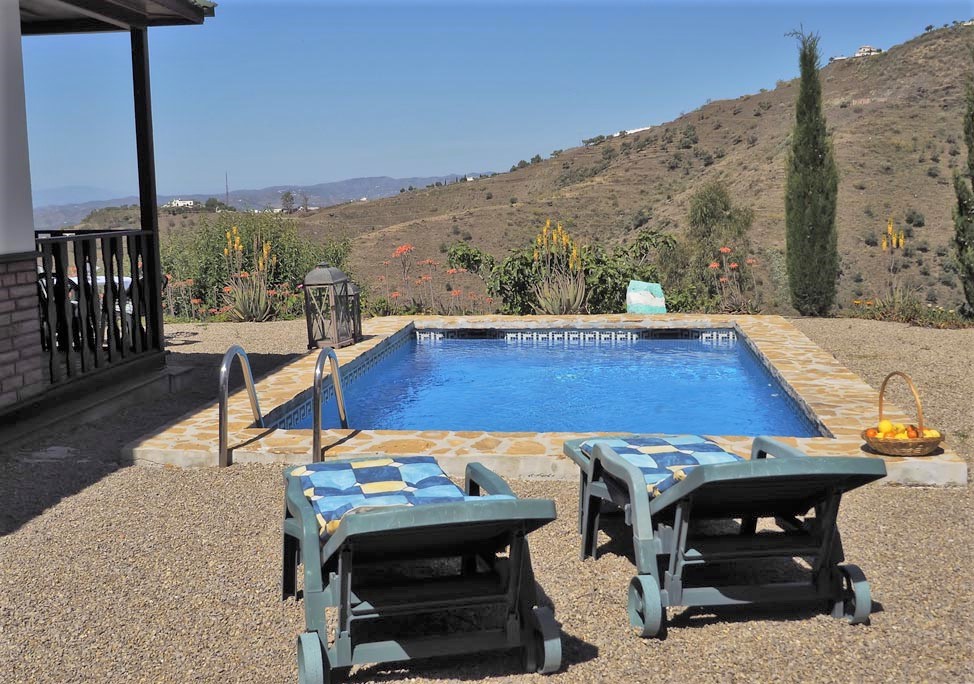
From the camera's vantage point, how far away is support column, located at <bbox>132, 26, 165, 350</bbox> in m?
7.36

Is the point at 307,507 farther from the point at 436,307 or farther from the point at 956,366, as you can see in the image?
the point at 436,307

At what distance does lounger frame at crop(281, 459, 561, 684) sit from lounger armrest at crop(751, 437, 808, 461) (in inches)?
54.0

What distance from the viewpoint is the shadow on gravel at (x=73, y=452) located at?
15.5ft

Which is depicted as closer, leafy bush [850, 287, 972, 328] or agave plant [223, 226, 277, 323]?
leafy bush [850, 287, 972, 328]

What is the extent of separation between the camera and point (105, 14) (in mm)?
6871

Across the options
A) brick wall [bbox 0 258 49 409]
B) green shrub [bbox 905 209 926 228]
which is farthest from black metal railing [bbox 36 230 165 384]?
green shrub [bbox 905 209 926 228]

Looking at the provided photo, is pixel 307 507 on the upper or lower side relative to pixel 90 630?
upper

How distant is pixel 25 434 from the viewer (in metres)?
5.77

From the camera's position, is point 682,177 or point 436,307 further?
point 682,177

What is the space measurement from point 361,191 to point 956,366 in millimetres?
167292

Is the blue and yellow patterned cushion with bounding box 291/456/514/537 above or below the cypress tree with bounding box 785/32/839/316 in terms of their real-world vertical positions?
below

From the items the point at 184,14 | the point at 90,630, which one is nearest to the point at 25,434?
the point at 90,630

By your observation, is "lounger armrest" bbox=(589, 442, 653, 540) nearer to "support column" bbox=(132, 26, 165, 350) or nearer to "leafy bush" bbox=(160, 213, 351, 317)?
"support column" bbox=(132, 26, 165, 350)

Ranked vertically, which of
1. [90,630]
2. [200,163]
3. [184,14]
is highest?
[200,163]
